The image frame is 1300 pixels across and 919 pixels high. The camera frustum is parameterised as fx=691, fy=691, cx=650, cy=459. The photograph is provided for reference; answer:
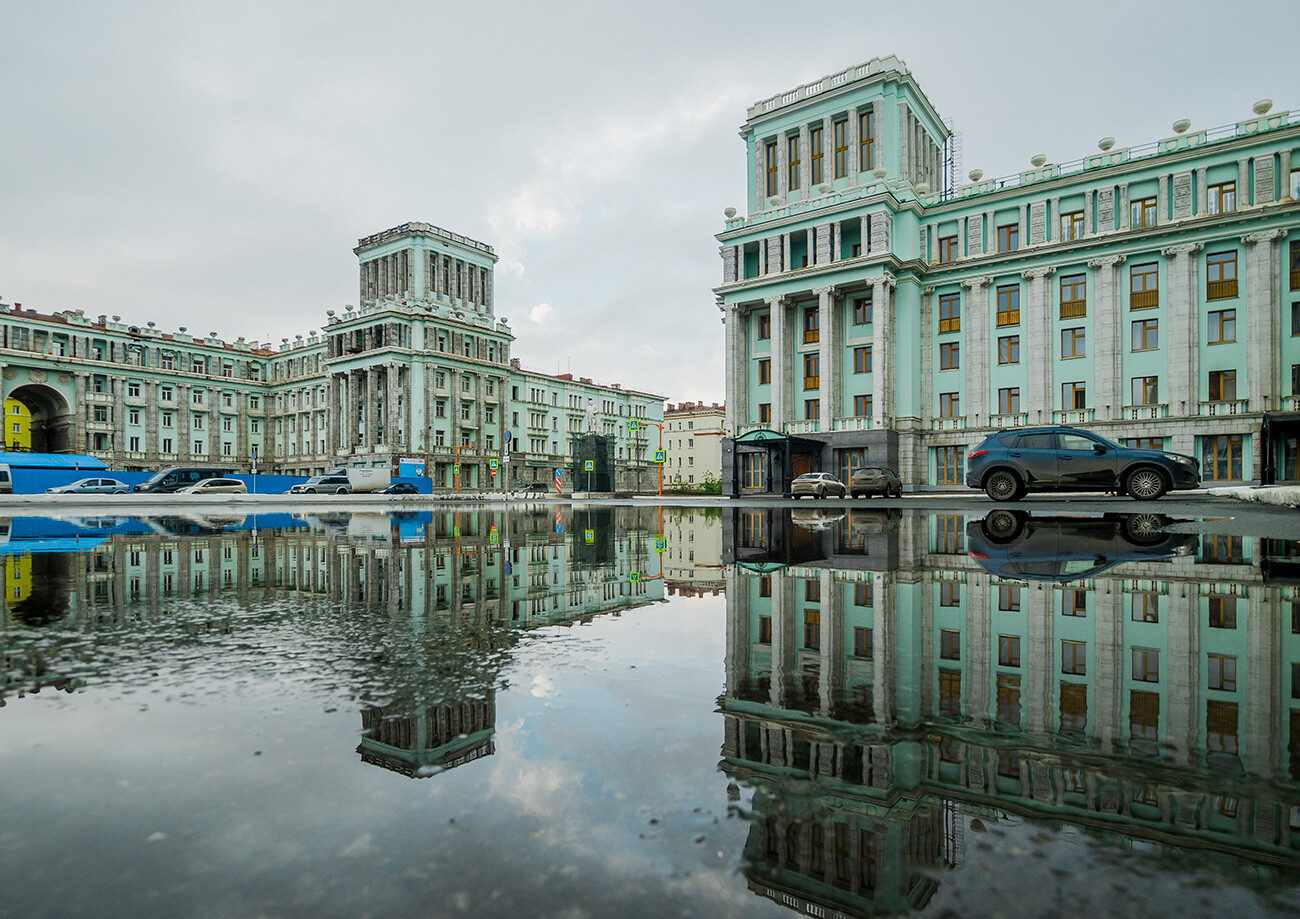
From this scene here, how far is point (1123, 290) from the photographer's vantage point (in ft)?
126

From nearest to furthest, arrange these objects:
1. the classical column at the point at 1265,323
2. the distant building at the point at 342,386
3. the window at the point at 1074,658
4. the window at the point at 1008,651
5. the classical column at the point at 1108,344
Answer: the window at the point at 1074,658, the window at the point at 1008,651, the classical column at the point at 1265,323, the classical column at the point at 1108,344, the distant building at the point at 342,386

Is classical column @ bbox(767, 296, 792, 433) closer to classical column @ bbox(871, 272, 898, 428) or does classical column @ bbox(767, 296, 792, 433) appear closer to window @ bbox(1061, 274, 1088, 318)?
classical column @ bbox(871, 272, 898, 428)

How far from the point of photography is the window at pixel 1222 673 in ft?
9.21

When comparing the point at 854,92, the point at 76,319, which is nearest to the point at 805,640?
the point at 854,92

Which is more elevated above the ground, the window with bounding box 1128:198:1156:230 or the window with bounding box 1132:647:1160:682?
the window with bounding box 1128:198:1156:230

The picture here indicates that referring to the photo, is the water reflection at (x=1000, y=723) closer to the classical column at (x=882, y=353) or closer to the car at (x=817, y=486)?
the car at (x=817, y=486)

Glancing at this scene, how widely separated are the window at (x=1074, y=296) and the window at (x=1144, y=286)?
2.11 metres

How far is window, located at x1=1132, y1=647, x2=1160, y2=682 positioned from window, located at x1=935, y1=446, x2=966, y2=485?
41.1m

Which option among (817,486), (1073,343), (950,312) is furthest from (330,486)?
(1073,343)

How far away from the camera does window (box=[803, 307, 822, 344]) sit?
147 ft

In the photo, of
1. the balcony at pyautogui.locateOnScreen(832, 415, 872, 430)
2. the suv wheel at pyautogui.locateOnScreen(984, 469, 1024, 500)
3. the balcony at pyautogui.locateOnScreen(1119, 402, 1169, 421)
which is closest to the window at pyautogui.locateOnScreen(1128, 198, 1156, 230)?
the balcony at pyautogui.locateOnScreen(1119, 402, 1169, 421)

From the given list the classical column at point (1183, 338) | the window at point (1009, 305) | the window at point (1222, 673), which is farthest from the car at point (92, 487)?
the classical column at point (1183, 338)

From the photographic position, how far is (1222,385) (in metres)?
36.0

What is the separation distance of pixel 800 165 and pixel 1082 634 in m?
47.4
